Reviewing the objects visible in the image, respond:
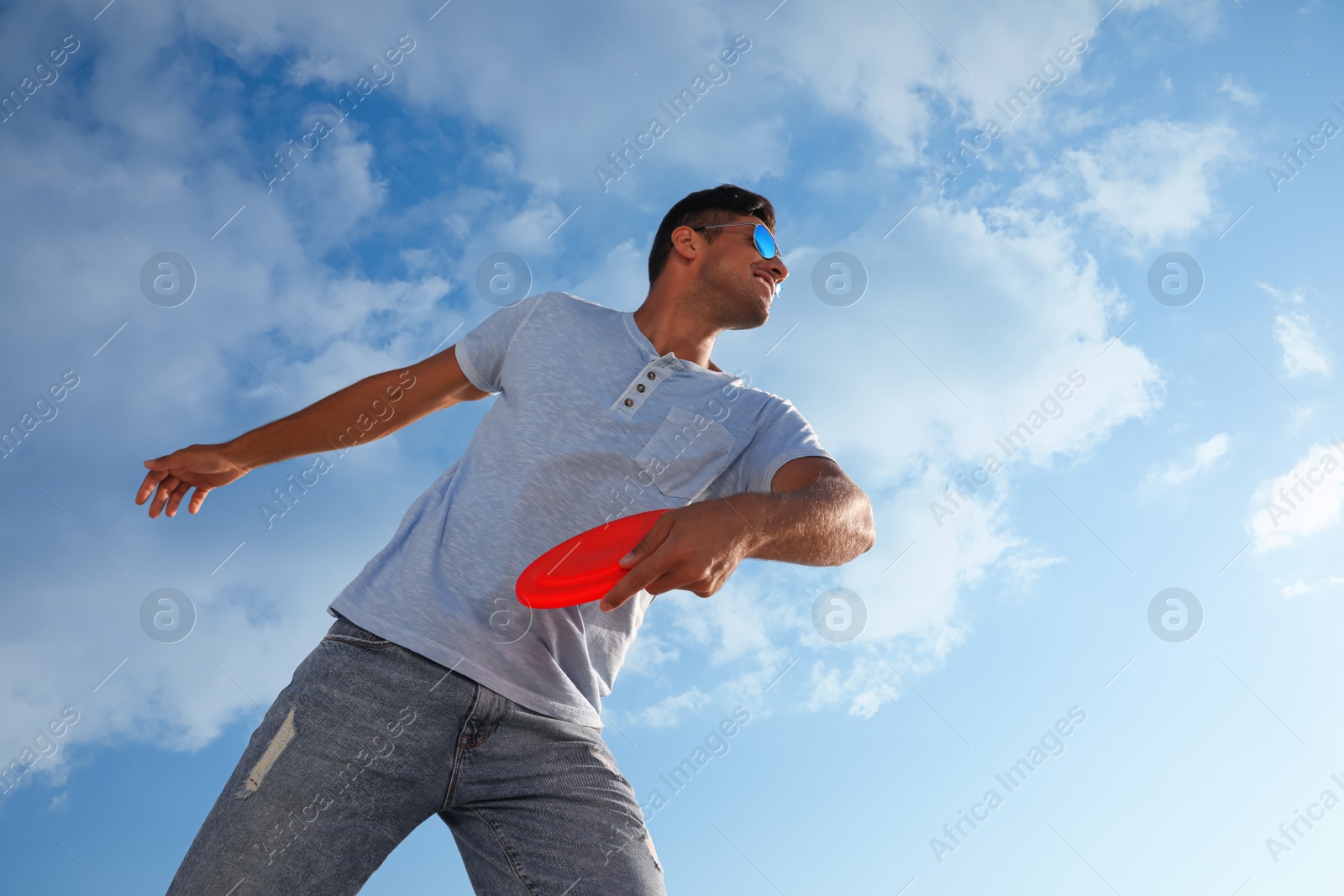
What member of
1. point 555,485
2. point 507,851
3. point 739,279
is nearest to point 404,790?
point 507,851

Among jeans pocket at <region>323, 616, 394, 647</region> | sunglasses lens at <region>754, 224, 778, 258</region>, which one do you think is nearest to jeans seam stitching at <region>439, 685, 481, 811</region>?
jeans pocket at <region>323, 616, 394, 647</region>

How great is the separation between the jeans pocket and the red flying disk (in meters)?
0.51

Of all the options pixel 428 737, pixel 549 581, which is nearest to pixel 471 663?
pixel 428 737

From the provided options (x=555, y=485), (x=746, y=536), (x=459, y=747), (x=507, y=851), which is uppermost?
(x=555, y=485)

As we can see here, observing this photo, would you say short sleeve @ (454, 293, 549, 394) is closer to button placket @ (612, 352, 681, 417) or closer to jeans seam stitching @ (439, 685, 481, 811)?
button placket @ (612, 352, 681, 417)

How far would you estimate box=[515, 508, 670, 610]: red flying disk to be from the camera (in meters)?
2.38

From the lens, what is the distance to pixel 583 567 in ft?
7.95

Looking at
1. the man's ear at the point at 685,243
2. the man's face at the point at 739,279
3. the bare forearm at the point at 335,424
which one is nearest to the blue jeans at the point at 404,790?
the bare forearm at the point at 335,424

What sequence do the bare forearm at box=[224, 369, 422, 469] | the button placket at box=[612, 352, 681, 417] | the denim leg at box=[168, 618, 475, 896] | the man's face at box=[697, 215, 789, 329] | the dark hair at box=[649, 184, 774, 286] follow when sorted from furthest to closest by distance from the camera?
the dark hair at box=[649, 184, 774, 286] → the man's face at box=[697, 215, 789, 329] → the bare forearm at box=[224, 369, 422, 469] → the button placket at box=[612, 352, 681, 417] → the denim leg at box=[168, 618, 475, 896]

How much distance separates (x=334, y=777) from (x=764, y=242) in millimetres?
3027

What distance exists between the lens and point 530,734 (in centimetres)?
273

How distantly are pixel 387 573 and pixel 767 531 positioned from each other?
1.32 metres

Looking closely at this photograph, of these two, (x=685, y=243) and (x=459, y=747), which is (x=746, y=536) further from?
(x=685, y=243)

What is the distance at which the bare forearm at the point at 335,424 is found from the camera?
3.55 meters
